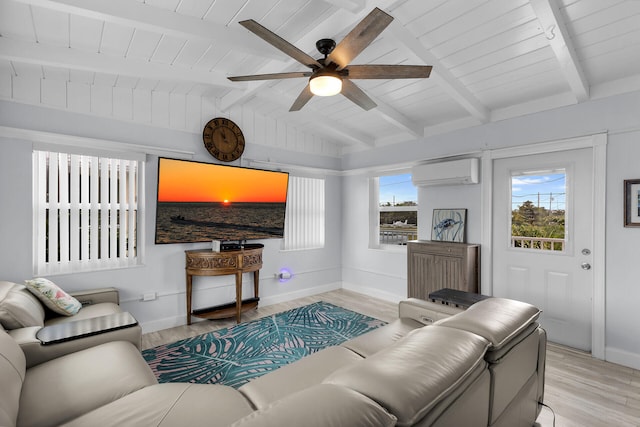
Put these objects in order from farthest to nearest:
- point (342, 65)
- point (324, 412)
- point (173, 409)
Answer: point (342, 65)
point (173, 409)
point (324, 412)

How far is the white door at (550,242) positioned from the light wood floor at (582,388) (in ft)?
1.12

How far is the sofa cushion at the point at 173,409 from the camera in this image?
45.4 inches

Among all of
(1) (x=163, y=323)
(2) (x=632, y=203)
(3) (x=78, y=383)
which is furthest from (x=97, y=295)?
(2) (x=632, y=203)

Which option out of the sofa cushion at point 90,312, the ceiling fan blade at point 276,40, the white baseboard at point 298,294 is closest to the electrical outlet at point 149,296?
the sofa cushion at point 90,312

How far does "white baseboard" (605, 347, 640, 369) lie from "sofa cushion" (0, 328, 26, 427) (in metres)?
4.06

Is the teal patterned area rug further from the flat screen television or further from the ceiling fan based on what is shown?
the ceiling fan

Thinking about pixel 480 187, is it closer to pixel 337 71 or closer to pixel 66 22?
pixel 337 71

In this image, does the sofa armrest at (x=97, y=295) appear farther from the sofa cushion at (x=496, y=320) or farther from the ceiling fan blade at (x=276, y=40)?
the sofa cushion at (x=496, y=320)

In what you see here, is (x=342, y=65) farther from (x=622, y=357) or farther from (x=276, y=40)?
(x=622, y=357)

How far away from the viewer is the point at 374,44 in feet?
8.59

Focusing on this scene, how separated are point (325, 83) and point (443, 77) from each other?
1456mm

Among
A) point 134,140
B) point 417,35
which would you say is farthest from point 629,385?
point 134,140

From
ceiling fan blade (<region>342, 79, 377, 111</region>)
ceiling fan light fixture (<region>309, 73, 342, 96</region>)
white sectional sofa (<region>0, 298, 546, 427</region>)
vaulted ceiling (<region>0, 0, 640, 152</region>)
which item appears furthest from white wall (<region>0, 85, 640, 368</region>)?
ceiling fan light fixture (<region>309, 73, 342, 96</region>)

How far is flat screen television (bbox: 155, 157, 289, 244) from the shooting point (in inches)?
136
